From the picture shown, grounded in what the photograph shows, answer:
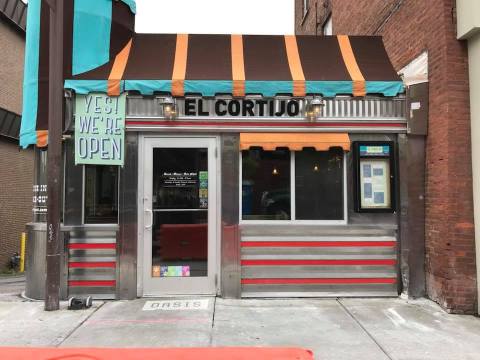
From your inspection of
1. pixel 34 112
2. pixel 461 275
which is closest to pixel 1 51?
pixel 34 112

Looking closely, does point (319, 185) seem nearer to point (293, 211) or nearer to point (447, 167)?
point (293, 211)

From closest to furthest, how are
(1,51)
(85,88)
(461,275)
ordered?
(461,275), (85,88), (1,51)

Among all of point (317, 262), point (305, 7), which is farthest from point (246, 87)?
point (305, 7)

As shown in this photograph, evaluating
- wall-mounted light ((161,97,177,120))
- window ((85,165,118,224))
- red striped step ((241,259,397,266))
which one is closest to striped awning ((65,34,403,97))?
wall-mounted light ((161,97,177,120))

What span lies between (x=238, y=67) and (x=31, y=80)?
2972 millimetres

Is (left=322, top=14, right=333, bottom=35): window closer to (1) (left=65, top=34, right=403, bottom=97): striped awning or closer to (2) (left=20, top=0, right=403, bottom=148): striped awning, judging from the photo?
(1) (left=65, top=34, right=403, bottom=97): striped awning

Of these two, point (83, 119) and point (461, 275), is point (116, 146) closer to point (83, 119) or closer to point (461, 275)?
point (83, 119)

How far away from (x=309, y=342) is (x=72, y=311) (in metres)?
3.01

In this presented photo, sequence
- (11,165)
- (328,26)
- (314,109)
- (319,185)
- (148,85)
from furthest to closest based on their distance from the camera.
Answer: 1. (11,165)
2. (328,26)
3. (319,185)
4. (314,109)
5. (148,85)

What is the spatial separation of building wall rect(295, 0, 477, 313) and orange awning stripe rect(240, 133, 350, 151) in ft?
4.11

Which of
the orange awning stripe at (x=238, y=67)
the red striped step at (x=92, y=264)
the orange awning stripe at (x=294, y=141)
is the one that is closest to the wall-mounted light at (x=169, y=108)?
the orange awning stripe at (x=238, y=67)

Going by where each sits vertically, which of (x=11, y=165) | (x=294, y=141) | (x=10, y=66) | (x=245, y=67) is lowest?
(x=294, y=141)

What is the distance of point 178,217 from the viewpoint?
6.70 metres

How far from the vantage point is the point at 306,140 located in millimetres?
6648
